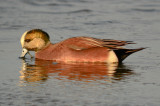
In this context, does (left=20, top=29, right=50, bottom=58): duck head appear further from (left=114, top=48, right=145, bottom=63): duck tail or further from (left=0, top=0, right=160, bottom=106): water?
(left=114, top=48, right=145, bottom=63): duck tail

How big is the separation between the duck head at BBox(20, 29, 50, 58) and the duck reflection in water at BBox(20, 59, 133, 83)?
643mm

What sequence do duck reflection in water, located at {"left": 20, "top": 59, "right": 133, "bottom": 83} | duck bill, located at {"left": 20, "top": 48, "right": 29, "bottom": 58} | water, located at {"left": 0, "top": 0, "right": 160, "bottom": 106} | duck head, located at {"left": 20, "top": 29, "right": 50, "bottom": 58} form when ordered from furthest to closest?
duck head, located at {"left": 20, "top": 29, "right": 50, "bottom": 58} → duck bill, located at {"left": 20, "top": 48, "right": 29, "bottom": 58} → duck reflection in water, located at {"left": 20, "top": 59, "right": 133, "bottom": 83} → water, located at {"left": 0, "top": 0, "right": 160, "bottom": 106}

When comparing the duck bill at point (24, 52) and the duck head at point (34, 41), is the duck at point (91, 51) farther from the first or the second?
the duck bill at point (24, 52)

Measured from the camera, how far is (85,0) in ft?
65.5

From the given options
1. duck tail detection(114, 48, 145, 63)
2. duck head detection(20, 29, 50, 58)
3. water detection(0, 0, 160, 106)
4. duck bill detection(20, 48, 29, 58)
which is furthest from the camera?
duck head detection(20, 29, 50, 58)

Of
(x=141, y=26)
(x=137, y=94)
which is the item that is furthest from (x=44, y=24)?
(x=137, y=94)

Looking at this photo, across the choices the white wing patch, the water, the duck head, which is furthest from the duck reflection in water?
the duck head

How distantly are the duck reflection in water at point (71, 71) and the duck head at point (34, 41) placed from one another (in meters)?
0.64

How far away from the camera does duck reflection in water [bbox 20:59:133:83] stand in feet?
26.8

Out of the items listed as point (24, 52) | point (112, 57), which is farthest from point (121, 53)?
point (24, 52)

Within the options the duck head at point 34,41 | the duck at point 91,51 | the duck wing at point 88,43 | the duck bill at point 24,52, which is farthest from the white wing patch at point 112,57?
the duck bill at point 24,52

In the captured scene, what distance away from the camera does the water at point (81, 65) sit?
22.4 feet

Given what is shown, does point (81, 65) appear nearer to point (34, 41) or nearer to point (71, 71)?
point (71, 71)

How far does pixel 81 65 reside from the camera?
9719 millimetres
